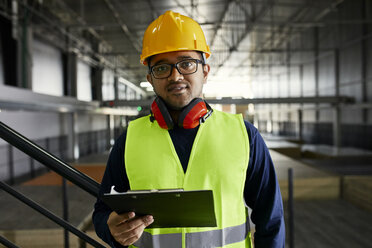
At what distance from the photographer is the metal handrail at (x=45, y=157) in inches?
54.3

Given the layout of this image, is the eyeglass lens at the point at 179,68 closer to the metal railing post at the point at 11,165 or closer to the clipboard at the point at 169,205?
the clipboard at the point at 169,205

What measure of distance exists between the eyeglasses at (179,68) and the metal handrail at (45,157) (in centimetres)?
72

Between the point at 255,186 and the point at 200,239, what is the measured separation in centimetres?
36

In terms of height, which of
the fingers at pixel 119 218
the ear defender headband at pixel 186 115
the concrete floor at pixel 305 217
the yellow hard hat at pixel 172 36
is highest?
the yellow hard hat at pixel 172 36

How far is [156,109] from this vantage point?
4.26 feet

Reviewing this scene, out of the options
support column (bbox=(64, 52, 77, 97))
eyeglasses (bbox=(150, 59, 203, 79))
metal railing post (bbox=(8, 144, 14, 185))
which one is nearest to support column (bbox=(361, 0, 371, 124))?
eyeglasses (bbox=(150, 59, 203, 79))

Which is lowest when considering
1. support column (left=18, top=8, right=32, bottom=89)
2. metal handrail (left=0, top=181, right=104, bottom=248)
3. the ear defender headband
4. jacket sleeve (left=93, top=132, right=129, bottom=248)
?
metal handrail (left=0, top=181, right=104, bottom=248)

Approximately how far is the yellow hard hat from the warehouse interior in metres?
0.86

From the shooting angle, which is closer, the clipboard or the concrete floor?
the clipboard

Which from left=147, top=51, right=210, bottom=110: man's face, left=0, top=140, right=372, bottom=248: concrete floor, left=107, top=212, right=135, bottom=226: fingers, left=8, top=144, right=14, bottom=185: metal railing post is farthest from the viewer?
left=8, top=144, right=14, bottom=185: metal railing post

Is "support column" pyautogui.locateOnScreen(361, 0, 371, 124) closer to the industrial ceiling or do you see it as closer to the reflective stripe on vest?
the industrial ceiling

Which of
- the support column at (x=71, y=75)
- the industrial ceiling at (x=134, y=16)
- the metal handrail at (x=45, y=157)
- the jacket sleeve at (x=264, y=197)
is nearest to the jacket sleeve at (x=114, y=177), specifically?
the metal handrail at (x=45, y=157)

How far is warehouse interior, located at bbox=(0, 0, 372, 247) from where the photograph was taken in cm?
444

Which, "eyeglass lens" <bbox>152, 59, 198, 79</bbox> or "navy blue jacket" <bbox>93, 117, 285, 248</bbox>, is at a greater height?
"eyeglass lens" <bbox>152, 59, 198, 79</bbox>
